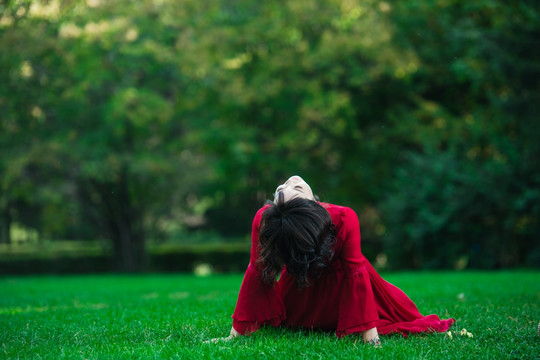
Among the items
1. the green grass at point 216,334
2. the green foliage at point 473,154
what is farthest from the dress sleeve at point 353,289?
the green foliage at point 473,154

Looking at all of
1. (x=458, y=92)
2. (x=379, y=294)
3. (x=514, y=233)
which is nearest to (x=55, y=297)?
(x=379, y=294)

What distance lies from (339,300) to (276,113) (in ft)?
53.7

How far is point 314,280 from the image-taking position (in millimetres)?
4836

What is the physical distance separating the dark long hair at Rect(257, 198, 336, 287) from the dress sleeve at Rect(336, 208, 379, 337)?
181 mm

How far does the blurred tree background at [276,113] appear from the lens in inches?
658

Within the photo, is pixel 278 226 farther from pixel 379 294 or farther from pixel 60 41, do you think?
pixel 60 41

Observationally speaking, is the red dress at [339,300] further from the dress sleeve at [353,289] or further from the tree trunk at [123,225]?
the tree trunk at [123,225]

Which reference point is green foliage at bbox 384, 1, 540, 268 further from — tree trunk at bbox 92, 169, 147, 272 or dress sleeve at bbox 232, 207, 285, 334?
dress sleeve at bbox 232, 207, 285, 334

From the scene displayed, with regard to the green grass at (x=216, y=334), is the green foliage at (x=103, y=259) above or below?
below

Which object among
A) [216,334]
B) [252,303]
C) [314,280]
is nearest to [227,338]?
[252,303]

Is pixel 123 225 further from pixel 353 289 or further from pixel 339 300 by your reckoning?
pixel 353 289

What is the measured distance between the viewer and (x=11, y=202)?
24.8 metres

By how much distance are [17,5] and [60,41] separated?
1.60 m

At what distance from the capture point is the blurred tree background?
54.9 ft
